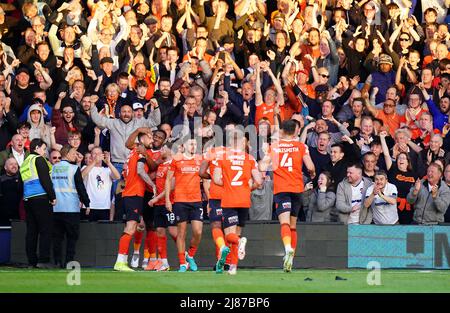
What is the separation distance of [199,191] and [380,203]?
3858mm

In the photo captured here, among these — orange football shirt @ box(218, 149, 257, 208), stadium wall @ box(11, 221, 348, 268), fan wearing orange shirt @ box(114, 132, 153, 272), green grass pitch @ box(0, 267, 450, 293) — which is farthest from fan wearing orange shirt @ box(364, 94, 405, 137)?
orange football shirt @ box(218, 149, 257, 208)

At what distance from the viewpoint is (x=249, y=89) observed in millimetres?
26094

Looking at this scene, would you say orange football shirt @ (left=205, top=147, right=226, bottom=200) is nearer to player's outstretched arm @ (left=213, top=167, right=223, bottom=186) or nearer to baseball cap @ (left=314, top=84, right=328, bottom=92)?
player's outstretched arm @ (left=213, top=167, right=223, bottom=186)

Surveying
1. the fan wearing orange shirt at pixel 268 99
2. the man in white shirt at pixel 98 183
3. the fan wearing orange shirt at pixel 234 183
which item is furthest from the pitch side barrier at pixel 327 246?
the fan wearing orange shirt at pixel 268 99

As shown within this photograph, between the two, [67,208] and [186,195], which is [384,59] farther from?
[67,208]

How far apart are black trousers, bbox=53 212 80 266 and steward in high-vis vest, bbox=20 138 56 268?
17.9 inches

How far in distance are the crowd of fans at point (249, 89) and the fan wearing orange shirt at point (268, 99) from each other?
29 millimetres

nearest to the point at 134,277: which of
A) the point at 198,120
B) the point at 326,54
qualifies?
the point at 198,120

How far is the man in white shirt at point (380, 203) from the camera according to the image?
23.9 metres

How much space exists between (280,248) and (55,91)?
19.3ft

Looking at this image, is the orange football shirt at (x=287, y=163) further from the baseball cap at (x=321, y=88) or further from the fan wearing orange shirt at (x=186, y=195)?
the baseball cap at (x=321, y=88)

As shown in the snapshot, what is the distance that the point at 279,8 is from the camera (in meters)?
29.0

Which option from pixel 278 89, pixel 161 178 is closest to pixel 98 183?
pixel 161 178

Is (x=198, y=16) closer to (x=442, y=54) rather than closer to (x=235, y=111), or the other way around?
(x=235, y=111)
